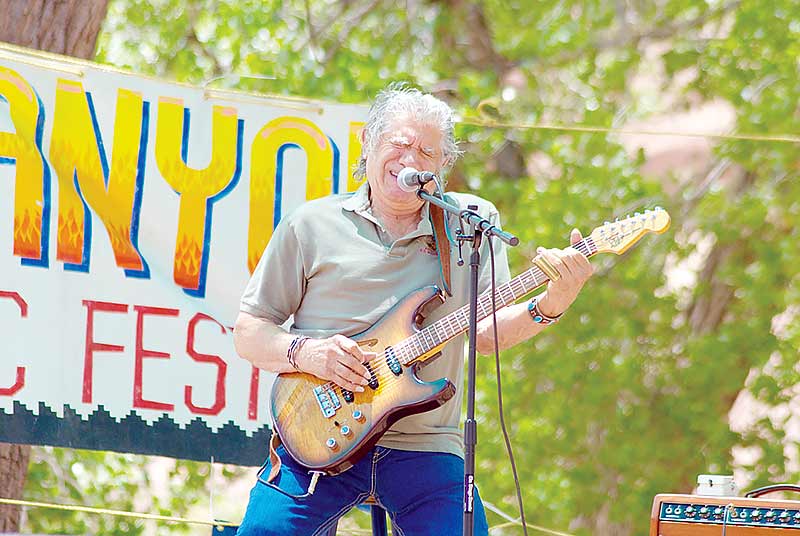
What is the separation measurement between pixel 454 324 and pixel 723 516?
806mm

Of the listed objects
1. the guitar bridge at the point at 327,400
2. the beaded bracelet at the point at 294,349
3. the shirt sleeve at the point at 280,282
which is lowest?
the guitar bridge at the point at 327,400

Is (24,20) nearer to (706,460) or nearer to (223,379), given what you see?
(223,379)

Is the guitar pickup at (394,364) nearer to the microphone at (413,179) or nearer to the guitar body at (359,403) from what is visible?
the guitar body at (359,403)

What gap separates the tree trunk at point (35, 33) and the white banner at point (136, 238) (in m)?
0.60

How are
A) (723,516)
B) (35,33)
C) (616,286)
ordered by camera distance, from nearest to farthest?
1. (723,516)
2. (35,33)
3. (616,286)

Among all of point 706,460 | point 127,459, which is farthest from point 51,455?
point 706,460

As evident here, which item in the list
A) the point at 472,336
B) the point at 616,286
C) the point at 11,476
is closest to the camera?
the point at 472,336

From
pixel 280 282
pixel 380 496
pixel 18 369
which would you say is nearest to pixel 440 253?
pixel 280 282

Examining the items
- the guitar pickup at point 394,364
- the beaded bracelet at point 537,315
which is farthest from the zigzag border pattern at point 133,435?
the beaded bracelet at point 537,315

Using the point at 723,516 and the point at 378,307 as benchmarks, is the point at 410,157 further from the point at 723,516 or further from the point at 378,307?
the point at 723,516

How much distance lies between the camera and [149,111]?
4.10m

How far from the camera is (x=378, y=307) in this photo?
10.4 feet

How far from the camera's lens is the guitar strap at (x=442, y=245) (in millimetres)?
3182

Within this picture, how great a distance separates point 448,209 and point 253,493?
2.90 ft
